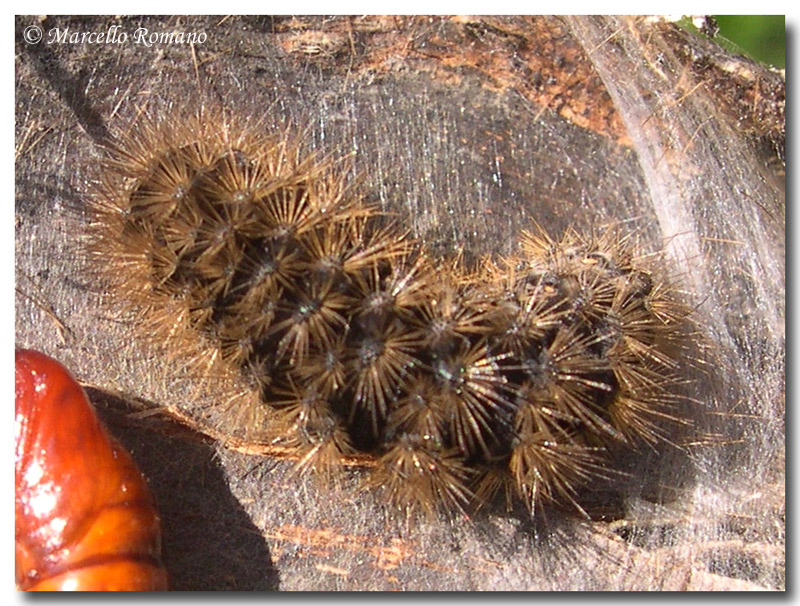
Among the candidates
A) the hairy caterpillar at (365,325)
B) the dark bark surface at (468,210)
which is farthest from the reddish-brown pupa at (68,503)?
the hairy caterpillar at (365,325)

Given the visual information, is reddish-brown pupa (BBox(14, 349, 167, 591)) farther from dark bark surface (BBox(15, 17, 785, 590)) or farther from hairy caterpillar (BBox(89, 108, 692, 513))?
hairy caterpillar (BBox(89, 108, 692, 513))

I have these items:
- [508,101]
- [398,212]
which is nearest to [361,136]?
[398,212]

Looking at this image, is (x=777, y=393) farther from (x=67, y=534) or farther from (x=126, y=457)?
(x=67, y=534)

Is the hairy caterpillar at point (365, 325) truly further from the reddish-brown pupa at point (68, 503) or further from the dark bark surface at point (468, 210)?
the reddish-brown pupa at point (68, 503)

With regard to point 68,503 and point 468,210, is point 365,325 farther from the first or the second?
point 68,503

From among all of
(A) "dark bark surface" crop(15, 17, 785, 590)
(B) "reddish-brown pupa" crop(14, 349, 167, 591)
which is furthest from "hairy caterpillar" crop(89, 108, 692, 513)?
(B) "reddish-brown pupa" crop(14, 349, 167, 591)
